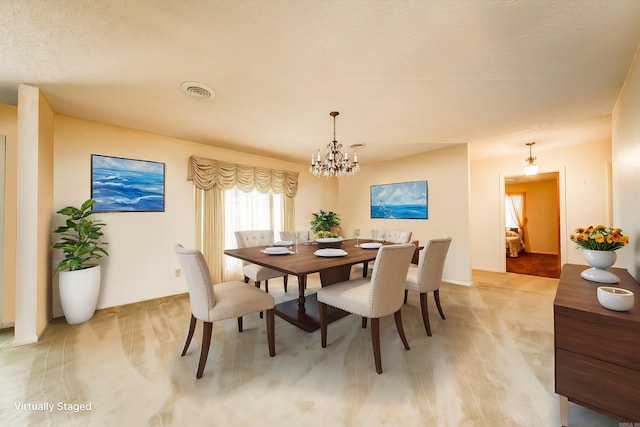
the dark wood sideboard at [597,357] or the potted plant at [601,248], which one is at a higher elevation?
the potted plant at [601,248]

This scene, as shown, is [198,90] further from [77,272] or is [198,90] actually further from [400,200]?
[400,200]

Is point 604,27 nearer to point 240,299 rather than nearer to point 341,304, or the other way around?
point 341,304

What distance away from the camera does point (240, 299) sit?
1.88 meters

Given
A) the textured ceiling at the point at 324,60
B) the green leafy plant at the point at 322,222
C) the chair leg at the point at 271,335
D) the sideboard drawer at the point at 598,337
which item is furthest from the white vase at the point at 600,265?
the green leafy plant at the point at 322,222

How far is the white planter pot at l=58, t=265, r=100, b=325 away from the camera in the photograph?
2.46m

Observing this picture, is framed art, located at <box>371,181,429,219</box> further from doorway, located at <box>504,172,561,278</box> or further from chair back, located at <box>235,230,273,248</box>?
doorway, located at <box>504,172,561,278</box>

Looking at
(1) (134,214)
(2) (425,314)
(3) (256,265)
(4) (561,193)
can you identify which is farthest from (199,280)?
(4) (561,193)

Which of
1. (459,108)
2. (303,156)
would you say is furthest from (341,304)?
(303,156)

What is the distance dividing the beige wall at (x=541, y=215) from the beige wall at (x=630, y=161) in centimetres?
534

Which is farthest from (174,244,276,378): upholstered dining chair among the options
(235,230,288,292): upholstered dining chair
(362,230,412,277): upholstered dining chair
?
(362,230,412,277): upholstered dining chair

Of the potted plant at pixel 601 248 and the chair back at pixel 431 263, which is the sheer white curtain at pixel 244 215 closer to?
the chair back at pixel 431 263

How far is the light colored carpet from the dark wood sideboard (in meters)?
0.32

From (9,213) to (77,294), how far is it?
43.2 inches

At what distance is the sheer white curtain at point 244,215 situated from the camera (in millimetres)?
4066
